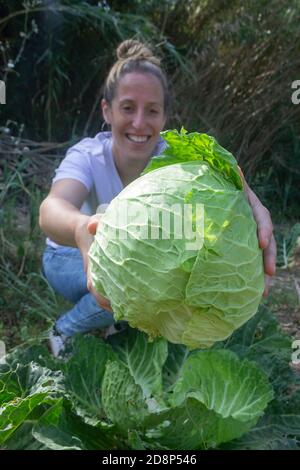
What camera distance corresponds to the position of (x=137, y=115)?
8.67ft

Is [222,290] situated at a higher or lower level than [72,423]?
higher

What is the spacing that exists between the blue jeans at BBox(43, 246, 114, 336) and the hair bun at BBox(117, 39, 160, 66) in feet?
2.84

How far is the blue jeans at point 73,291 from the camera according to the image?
2.57 metres

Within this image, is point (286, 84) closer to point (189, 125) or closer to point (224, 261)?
point (189, 125)

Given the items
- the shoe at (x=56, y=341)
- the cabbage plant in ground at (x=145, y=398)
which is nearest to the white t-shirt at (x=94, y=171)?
the shoe at (x=56, y=341)

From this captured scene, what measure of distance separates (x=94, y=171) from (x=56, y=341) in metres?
0.73

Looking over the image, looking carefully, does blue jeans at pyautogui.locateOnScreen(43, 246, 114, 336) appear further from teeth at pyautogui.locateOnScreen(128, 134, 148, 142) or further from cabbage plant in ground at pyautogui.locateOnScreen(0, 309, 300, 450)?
teeth at pyautogui.locateOnScreen(128, 134, 148, 142)

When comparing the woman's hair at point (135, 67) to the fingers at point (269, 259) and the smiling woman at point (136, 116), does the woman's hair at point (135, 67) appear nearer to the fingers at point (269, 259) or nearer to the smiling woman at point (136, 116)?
the smiling woman at point (136, 116)

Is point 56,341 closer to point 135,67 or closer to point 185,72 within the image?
point 135,67

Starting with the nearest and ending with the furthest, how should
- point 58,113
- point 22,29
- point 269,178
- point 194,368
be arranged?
point 194,368 → point 22,29 → point 58,113 → point 269,178

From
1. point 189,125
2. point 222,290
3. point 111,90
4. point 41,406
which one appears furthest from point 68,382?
point 189,125

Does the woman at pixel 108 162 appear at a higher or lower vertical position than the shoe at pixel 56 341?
higher

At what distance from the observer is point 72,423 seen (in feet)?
6.23

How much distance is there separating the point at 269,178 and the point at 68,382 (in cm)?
365
